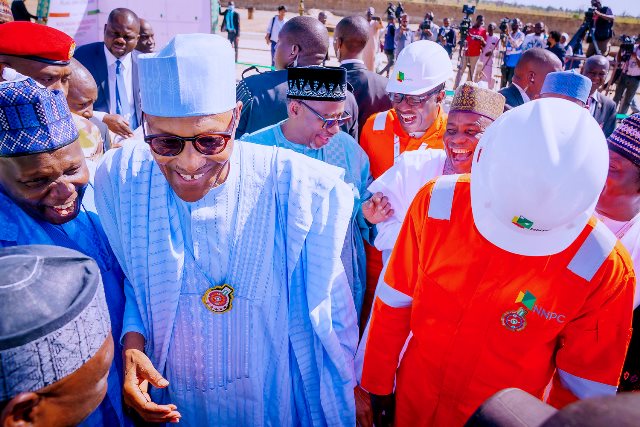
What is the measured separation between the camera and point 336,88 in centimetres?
273

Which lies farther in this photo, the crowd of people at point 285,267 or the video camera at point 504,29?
the video camera at point 504,29

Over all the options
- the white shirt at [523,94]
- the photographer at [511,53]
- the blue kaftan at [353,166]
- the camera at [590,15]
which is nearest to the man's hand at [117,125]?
the blue kaftan at [353,166]

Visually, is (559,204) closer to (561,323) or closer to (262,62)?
(561,323)

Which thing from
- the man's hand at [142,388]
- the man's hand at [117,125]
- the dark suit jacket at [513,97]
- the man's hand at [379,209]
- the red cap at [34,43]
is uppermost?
the red cap at [34,43]

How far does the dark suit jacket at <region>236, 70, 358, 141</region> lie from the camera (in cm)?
365

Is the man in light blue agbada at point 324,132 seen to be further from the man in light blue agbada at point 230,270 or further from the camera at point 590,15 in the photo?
the camera at point 590,15

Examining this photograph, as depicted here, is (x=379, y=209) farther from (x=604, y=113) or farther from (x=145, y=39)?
(x=145, y=39)

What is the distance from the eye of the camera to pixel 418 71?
3281mm

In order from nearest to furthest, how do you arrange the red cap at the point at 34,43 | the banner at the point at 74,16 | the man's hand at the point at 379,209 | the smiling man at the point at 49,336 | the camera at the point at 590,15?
the smiling man at the point at 49,336
the man's hand at the point at 379,209
the red cap at the point at 34,43
the banner at the point at 74,16
the camera at the point at 590,15

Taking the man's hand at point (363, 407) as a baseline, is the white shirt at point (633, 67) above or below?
above

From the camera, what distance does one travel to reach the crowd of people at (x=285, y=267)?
1.14 metres

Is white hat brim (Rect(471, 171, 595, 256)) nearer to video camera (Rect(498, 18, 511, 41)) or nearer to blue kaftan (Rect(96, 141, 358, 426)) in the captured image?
blue kaftan (Rect(96, 141, 358, 426))

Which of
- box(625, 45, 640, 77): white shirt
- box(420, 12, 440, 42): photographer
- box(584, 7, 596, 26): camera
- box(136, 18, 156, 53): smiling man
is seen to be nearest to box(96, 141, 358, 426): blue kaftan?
box(136, 18, 156, 53): smiling man

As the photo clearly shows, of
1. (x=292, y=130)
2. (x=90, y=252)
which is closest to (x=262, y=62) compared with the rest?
(x=292, y=130)
